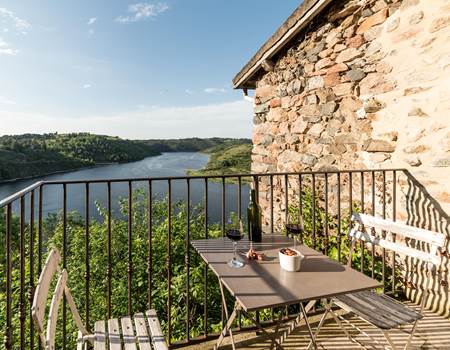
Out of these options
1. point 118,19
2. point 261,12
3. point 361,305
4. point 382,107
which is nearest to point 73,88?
point 118,19

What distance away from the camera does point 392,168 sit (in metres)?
2.84

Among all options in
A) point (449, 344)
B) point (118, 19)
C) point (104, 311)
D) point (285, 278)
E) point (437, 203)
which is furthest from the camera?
point (118, 19)

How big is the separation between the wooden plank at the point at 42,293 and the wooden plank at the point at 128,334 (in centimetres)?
47

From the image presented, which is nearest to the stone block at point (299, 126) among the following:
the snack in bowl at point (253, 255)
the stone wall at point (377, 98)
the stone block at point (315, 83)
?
the stone wall at point (377, 98)

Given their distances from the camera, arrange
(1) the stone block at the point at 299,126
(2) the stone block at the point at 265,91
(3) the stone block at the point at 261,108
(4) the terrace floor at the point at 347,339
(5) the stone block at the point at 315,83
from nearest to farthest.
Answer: (4) the terrace floor at the point at 347,339
(5) the stone block at the point at 315,83
(1) the stone block at the point at 299,126
(2) the stone block at the point at 265,91
(3) the stone block at the point at 261,108

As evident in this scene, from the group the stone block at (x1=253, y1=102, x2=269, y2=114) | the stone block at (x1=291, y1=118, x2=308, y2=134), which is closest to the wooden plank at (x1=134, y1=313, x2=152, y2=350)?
the stone block at (x1=291, y1=118, x2=308, y2=134)

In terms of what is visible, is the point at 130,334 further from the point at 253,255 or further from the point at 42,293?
the point at 253,255

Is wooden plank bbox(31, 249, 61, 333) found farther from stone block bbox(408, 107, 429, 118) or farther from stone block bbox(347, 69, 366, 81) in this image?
stone block bbox(347, 69, 366, 81)

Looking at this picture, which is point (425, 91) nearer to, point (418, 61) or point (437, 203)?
point (418, 61)

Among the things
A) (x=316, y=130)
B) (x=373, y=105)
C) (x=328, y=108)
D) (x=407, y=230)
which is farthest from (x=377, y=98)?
(x=407, y=230)

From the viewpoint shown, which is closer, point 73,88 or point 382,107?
point 382,107

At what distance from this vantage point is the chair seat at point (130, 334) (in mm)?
1412

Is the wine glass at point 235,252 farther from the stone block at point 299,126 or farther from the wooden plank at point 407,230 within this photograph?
the stone block at point 299,126

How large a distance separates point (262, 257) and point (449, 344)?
5.51 feet
